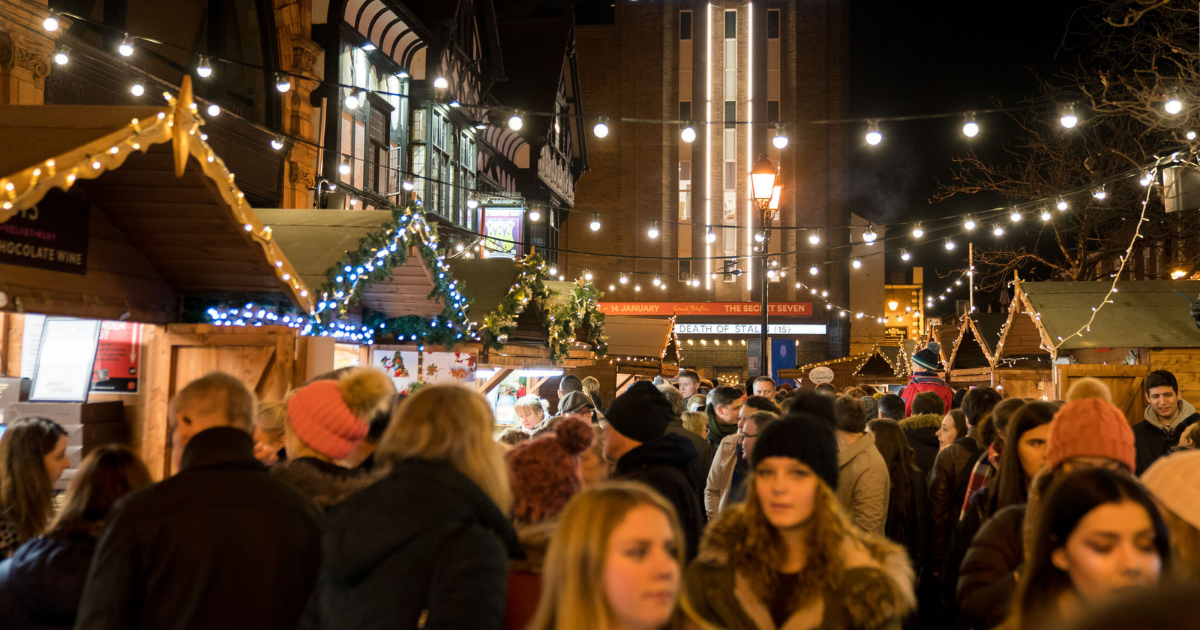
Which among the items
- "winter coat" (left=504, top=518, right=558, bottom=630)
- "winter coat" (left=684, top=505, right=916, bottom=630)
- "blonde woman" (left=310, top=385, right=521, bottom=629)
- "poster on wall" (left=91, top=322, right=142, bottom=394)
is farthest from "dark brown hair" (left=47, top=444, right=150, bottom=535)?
"poster on wall" (left=91, top=322, right=142, bottom=394)

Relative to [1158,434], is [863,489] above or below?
below

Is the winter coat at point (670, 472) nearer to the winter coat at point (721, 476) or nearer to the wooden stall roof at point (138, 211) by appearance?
the winter coat at point (721, 476)

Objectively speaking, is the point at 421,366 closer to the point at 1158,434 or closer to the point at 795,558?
the point at 1158,434

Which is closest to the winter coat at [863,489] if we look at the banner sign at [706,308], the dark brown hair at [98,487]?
the dark brown hair at [98,487]

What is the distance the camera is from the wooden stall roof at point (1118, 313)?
12039mm

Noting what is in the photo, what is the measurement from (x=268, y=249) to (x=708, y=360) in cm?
4214

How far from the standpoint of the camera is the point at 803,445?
3381 mm

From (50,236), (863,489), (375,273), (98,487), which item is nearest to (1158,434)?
(863,489)

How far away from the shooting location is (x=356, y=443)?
416 cm

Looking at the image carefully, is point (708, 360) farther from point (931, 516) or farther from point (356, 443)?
point (356, 443)

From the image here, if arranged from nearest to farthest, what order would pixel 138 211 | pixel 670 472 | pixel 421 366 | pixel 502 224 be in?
pixel 670 472
pixel 138 211
pixel 421 366
pixel 502 224

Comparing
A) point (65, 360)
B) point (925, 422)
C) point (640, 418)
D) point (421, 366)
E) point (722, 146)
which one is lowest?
point (925, 422)

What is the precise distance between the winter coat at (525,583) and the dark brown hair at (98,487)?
64.0 inches

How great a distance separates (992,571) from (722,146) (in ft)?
151
